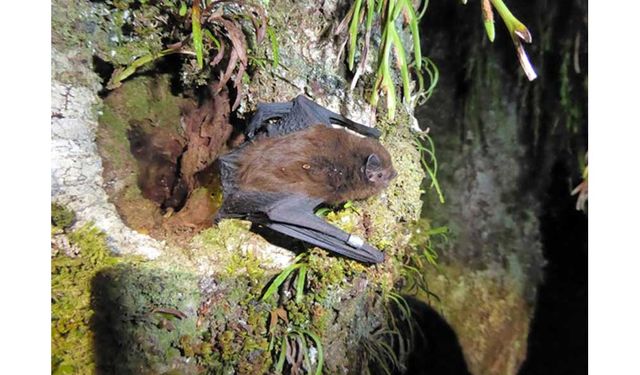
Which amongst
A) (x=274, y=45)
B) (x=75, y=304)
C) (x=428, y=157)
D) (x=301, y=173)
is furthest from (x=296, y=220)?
(x=428, y=157)

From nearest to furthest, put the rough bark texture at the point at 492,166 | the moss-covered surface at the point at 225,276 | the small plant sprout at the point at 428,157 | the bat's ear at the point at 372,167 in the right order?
the moss-covered surface at the point at 225,276
the bat's ear at the point at 372,167
the small plant sprout at the point at 428,157
the rough bark texture at the point at 492,166

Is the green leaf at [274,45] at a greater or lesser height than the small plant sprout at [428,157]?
greater

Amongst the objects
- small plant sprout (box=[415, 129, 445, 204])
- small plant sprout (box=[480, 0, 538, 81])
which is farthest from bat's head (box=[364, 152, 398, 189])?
small plant sprout (box=[480, 0, 538, 81])

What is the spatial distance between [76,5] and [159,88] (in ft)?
1.15

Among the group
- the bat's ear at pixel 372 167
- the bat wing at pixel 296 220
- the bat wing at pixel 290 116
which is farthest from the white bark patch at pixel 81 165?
the bat's ear at pixel 372 167

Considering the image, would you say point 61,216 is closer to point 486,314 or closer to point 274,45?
point 274,45

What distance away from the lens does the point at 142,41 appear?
1.42m

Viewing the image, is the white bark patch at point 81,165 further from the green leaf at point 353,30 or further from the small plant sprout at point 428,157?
the small plant sprout at point 428,157

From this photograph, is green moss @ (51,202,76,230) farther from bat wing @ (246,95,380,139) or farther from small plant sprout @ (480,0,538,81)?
small plant sprout @ (480,0,538,81)

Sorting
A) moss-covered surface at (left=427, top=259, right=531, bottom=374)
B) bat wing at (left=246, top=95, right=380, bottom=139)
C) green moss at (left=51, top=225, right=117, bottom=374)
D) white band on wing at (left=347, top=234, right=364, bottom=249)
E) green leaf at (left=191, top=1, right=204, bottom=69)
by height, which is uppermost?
green leaf at (left=191, top=1, right=204, bottom=69)

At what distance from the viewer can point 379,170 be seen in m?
1.54

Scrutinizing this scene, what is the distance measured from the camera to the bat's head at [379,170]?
153cm

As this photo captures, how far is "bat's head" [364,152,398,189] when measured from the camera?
60.2 inches

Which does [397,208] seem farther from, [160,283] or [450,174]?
[160,283]
